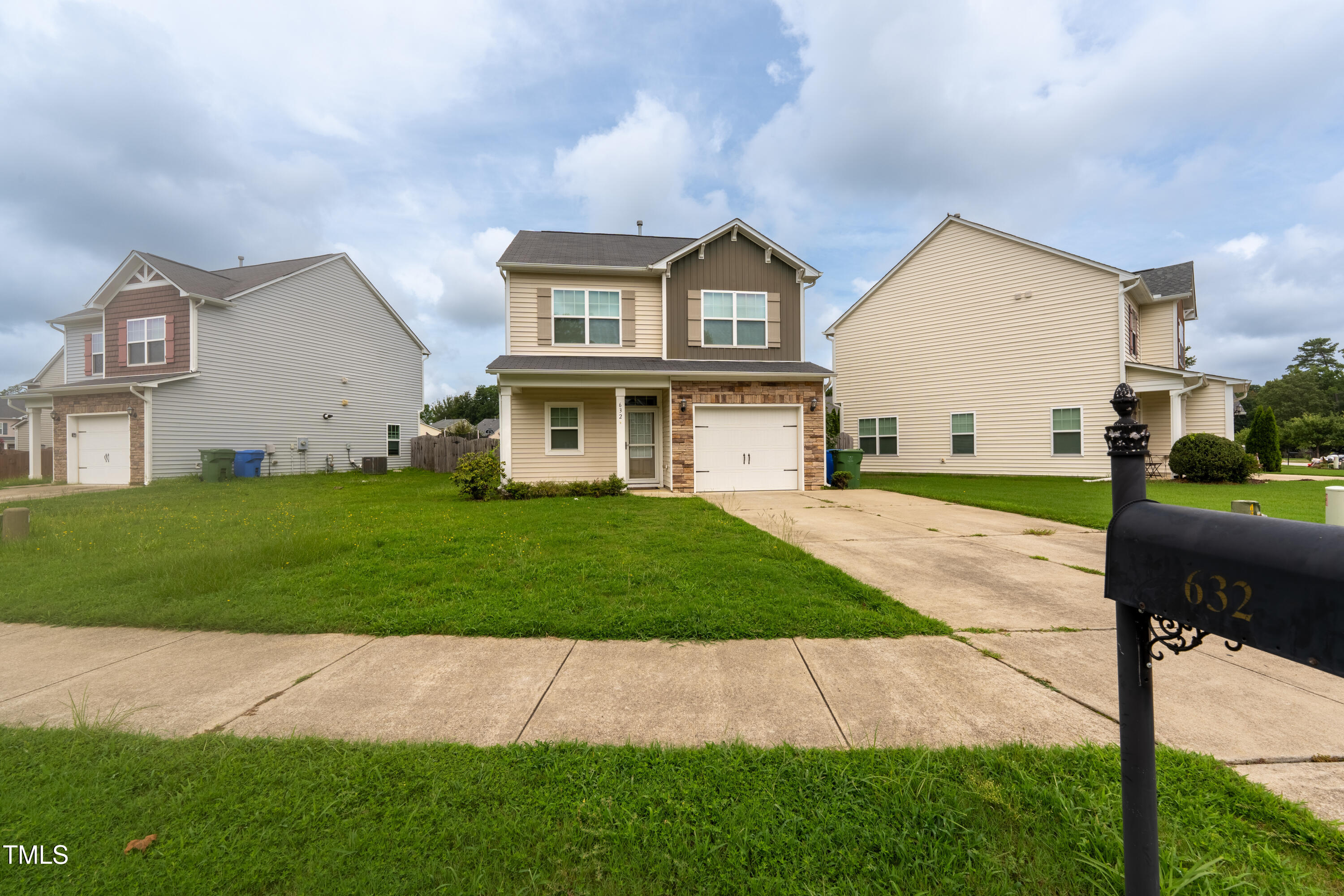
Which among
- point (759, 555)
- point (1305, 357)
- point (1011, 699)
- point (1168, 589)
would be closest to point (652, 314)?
point (759, 555)

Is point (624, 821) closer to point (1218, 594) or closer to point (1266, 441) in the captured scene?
point (1218, 594)

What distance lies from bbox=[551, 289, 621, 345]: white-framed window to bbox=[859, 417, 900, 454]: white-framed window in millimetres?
11158

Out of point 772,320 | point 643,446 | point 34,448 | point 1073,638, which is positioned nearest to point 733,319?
point 772,320

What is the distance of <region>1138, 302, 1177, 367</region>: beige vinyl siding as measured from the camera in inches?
677

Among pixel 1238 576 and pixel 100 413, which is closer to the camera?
pixel 1238 576

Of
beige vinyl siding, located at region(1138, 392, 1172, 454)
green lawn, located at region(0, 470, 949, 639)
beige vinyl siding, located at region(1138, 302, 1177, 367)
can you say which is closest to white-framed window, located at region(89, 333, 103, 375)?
green lawn, located at region(0, 470, 949, 639)

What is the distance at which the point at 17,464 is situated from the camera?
20.4 m

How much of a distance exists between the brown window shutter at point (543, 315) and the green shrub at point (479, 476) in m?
3.34

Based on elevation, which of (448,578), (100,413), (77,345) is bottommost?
(448,578)

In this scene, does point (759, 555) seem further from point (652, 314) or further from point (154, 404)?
point (154, 404)

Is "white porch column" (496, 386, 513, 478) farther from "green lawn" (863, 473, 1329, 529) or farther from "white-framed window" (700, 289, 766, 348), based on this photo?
"green lawn" (863, 473, 1329, 529)

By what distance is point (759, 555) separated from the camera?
20.0 ft

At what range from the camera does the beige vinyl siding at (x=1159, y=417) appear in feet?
51.9

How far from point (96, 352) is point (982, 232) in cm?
3104
